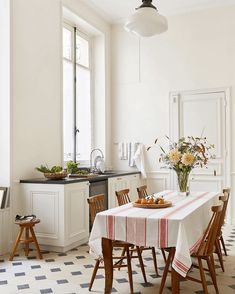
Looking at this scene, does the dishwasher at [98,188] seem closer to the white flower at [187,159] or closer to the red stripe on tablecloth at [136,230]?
the white flower at [187,159]

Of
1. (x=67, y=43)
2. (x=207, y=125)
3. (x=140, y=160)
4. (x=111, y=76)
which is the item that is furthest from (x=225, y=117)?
(x=67, y=43)

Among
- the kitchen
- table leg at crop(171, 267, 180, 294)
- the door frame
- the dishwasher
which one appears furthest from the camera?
the door frame

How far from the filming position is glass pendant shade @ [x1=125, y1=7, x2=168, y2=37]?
338 centimetres

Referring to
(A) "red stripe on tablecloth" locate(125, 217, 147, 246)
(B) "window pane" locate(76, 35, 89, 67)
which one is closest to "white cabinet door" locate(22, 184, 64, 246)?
(A) "red stripe on tablecloth" locate(125, 217, 147, 246)

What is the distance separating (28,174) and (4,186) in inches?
16.9

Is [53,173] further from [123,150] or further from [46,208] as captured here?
[123,150]

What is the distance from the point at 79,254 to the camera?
4.59 metres

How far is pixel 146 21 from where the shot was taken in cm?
339

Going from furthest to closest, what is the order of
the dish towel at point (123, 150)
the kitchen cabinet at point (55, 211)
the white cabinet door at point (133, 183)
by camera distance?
the dish towel at point (123, 150), the white cabinet door at point (133, 183), the kitchen cabinet at point (55, 211)

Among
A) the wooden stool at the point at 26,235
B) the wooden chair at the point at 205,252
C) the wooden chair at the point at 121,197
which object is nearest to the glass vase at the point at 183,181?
the wooden chair at the point at 121,197

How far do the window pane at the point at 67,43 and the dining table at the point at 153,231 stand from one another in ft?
12.7

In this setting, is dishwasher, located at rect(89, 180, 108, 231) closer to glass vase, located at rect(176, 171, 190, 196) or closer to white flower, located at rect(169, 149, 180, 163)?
glass vase, located at rect(176, 171, 190, 196)

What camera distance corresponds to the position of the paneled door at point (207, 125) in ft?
21.1

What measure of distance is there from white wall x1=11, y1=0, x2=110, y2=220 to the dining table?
2036mm
